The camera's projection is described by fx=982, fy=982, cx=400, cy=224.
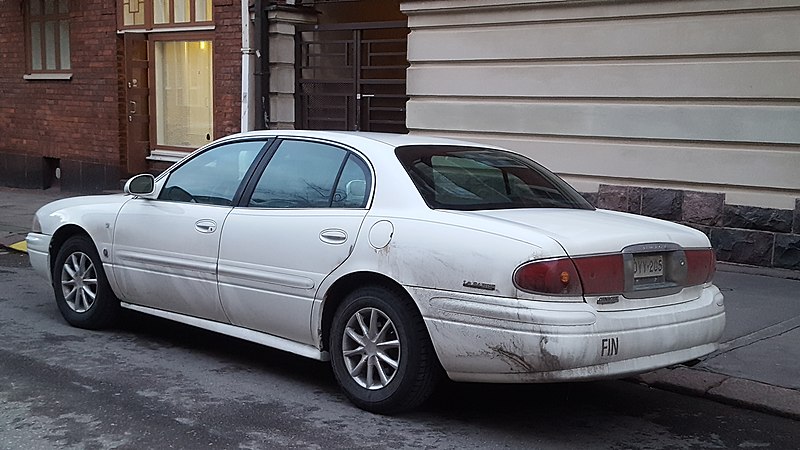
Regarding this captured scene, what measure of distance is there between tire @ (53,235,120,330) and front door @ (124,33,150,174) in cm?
871

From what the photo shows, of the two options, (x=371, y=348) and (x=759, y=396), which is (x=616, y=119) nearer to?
(x=759, y=396)

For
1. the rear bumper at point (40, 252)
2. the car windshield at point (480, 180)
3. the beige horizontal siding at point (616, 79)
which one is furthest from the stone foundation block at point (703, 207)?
the rear bumper at point (40, 252)

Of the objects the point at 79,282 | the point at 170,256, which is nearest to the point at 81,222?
the point at 79,282

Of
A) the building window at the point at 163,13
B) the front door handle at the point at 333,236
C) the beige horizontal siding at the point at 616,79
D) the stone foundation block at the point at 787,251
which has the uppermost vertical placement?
the building window at the point at 163,13

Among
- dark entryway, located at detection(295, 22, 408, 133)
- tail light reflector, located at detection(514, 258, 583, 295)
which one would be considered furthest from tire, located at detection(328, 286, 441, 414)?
dark entryway, located at detection(295, 22, 408, 133)

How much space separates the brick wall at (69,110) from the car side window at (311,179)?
1038cm

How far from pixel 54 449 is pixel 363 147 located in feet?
7.62

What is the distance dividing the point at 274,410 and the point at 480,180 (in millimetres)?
1744

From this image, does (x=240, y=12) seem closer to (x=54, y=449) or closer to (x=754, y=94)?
(x=754, y=94)

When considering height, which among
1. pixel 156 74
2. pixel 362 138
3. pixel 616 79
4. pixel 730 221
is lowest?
pixel 730 221

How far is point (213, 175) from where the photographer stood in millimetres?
6426

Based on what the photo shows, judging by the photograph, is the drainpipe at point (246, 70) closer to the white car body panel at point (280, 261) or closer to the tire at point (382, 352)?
the white car body panel at point (280, 261)

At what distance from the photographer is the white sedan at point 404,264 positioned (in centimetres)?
468

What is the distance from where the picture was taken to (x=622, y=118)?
10.1m
